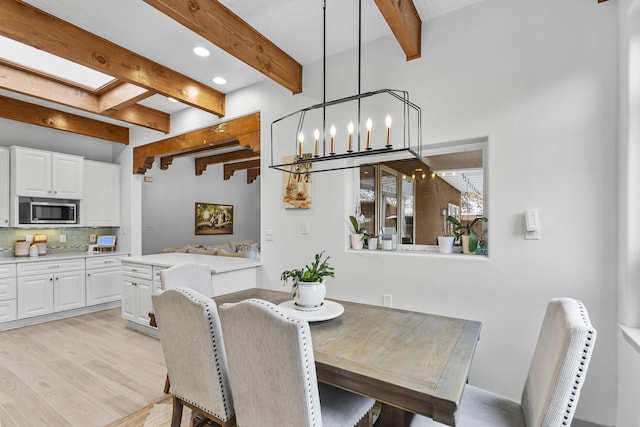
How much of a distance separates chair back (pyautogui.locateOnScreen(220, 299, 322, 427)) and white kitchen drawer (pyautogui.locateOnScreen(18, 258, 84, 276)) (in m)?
4.12

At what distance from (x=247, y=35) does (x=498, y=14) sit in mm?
1830

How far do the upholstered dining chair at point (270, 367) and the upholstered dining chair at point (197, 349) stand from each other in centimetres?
15

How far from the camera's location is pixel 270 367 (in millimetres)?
1160

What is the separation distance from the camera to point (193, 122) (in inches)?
161

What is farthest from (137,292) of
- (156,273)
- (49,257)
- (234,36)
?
(234,36)

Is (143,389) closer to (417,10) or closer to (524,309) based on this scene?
(524,309)

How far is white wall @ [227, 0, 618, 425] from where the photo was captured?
1896mm

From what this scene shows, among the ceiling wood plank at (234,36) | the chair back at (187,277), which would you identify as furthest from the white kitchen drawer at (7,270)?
the ceiling wood plank at (234,36)

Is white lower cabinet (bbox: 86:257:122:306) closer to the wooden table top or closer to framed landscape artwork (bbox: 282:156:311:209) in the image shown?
framed landscape artwork (bbox: 282:156:311:209)

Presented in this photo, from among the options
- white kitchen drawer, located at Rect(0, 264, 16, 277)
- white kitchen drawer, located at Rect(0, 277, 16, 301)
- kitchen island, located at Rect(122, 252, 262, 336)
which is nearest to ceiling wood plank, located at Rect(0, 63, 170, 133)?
kitchen island, located at Rect(122, 252, 262, 336)

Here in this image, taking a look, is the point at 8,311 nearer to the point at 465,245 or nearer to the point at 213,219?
the point at 213,219

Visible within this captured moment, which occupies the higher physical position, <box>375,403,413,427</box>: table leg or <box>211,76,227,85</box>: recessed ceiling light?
<box>211,76,227,85</box>: recessed ceiling light

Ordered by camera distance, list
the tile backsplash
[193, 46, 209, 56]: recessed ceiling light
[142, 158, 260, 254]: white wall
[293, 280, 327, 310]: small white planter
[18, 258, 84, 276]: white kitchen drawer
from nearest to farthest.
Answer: [293, 280, 327, 310]: small white planter, [193, 46, 209, 56]: recessed ceiling light, [18, 258, 84, 276]: white kitchen drawer, the tile backsplash, [142, 158, 260, 254]: white wall

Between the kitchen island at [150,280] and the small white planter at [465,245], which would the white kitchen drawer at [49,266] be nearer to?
the kitchen island at [150,280]
